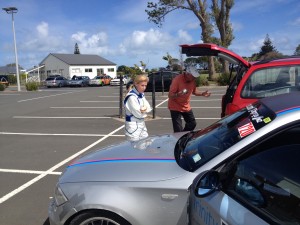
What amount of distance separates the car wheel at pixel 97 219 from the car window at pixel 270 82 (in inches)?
108

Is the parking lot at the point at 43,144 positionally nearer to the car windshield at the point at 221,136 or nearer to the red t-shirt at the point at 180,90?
the car windshield at the point at 221,136

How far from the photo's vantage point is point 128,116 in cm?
504

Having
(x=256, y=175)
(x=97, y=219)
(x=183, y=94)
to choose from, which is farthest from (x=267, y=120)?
(x=183, y=94)

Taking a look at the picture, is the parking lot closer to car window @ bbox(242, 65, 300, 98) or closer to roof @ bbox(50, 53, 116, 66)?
car window @ bbox(242, 65, 300, 98)

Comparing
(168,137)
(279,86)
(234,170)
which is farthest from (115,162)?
(279,86)

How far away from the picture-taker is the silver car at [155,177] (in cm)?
259

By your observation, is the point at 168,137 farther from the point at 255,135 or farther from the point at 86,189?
the point at 255,135

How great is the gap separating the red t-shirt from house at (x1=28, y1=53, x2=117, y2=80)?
67.8 meters

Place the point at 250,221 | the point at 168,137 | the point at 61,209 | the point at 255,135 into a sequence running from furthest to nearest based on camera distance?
the point at 168,137 < the point at 61,209 < the point at 255,135 < the point at 250,221

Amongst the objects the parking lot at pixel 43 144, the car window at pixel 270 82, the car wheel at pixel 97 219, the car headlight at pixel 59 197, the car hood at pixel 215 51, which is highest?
the car hood at pixel 215 51

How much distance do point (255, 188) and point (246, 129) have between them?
2.26ft

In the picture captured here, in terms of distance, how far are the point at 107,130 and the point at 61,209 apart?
6.94 meters

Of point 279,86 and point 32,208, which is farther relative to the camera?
point 279,86

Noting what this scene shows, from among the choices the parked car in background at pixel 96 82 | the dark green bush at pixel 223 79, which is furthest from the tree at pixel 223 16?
the parked car in background at pixel 96 82
